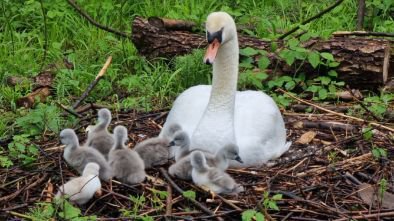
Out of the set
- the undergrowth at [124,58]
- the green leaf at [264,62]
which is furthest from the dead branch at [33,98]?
the green leaf at [264,62]

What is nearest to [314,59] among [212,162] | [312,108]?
[312,108]

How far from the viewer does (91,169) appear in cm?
587

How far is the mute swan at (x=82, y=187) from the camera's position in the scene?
224 inches

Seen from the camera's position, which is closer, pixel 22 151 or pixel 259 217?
pixel 259 217

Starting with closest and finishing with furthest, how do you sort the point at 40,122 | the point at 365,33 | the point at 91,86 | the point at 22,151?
the point at 22,151 → the point at 40,122 → the point at 91,86 → the point at 365,33

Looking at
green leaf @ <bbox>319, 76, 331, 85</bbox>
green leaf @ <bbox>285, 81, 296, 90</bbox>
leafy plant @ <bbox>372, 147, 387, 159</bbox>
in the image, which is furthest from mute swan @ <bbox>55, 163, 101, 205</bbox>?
green leaf @ <bbox>319, 76, 331, 85</bbox>

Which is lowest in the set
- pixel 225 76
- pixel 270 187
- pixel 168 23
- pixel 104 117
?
pixel 270 187

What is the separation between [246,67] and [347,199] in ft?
8.77

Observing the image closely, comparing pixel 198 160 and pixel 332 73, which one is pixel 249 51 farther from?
pixel 198 160

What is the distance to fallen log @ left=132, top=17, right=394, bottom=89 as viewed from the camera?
8422 mm

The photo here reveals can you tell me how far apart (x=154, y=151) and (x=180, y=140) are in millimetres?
191

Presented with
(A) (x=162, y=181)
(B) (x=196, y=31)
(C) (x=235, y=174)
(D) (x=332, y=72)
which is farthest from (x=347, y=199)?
(B) (x=196, y=31)

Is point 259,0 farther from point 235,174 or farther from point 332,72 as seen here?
point 235,174

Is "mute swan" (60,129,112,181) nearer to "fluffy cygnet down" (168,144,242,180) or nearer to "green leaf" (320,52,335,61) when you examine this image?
"fluffy cygnet down" (168,144,242,180)
